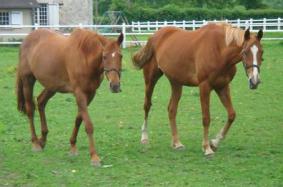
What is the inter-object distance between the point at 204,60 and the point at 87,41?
1718 millimetres

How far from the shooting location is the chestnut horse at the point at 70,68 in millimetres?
8586

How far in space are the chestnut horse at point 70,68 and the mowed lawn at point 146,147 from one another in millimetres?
498

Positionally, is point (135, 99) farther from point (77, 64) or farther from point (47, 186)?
point (47, 186)

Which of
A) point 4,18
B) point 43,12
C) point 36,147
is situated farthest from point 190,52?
point 43,12

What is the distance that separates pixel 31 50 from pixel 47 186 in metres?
3.06

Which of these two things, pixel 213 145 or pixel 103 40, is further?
pixel 213 145

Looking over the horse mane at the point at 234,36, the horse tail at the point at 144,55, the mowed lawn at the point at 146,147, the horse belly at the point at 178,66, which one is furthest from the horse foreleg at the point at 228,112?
the horse tail at the point at 144,55

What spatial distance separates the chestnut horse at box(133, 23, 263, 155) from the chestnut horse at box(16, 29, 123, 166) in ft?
4.79

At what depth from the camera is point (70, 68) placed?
9.01 meters

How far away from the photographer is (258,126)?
1182 centimetres

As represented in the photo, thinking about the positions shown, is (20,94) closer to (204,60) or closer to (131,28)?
(204,60)

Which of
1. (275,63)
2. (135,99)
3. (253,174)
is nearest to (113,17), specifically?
(275,63)

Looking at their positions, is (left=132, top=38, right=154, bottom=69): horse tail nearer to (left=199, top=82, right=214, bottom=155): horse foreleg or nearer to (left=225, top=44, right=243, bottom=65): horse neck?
(left=199, top=82, right=214, bottom=155): horse foreleg

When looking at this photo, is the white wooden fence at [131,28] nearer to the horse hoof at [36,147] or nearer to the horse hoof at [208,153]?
the horse hoof at [208,153]
